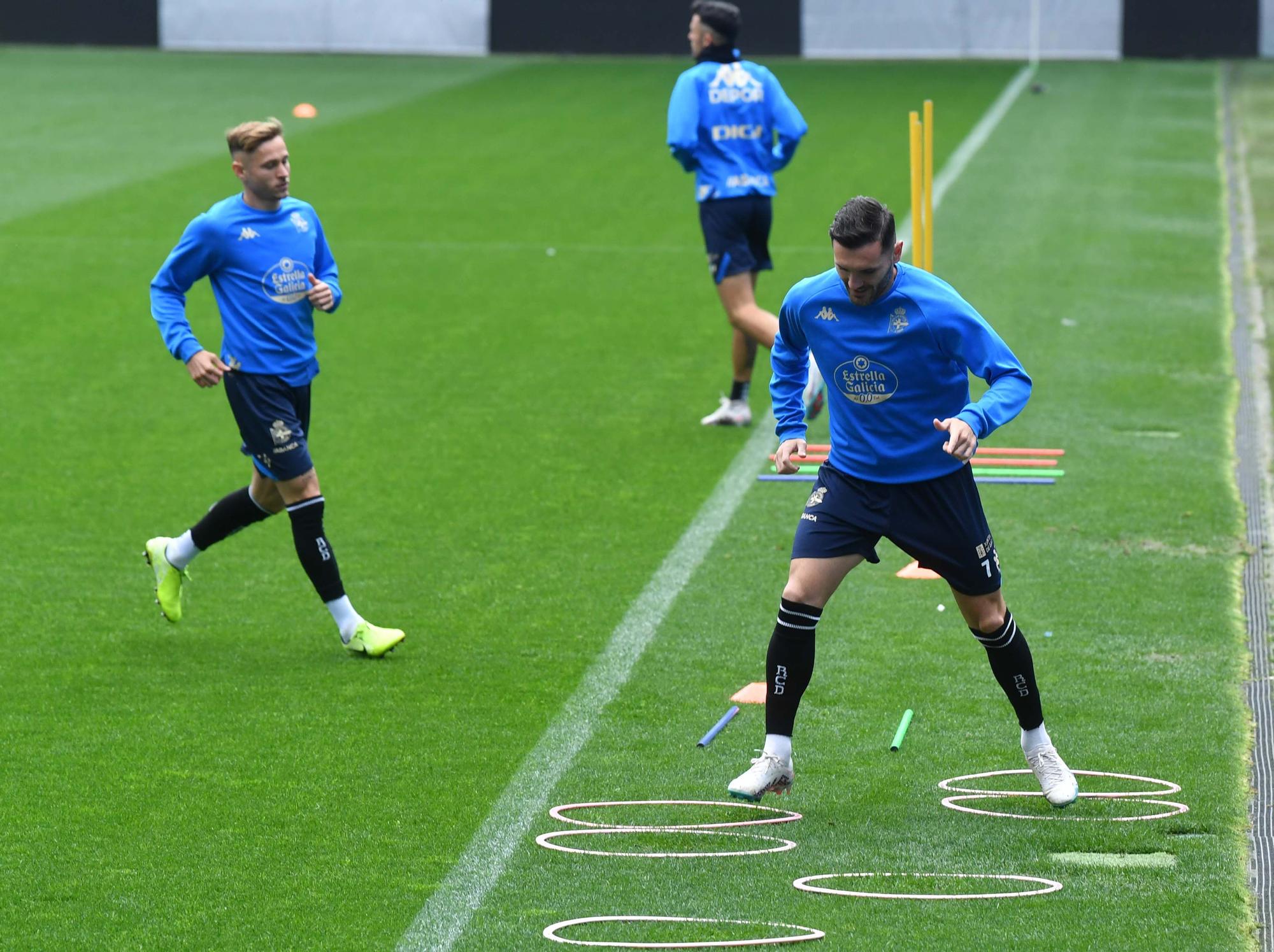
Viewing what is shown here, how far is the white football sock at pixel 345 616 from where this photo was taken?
23.6 ft

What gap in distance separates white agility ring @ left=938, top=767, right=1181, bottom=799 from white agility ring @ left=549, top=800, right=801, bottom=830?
1.89ft

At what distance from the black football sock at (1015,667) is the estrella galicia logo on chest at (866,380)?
2.59 ft

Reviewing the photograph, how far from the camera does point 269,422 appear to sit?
23.3 ft

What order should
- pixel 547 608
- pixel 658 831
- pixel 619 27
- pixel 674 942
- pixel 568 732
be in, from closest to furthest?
pixel 674 942 → pixel 658 831 → pixel 568 732 → pixel 547 608 → pixel 619 27

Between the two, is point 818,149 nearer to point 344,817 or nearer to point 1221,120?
point 1221,120

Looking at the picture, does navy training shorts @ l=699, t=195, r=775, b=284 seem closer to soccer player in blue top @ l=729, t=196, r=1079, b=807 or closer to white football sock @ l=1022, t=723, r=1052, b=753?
soccer player in blue top @ l=729, t=196, r=1079, b=807

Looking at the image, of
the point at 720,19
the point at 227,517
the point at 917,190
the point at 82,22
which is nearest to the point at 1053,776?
the point at 227,517

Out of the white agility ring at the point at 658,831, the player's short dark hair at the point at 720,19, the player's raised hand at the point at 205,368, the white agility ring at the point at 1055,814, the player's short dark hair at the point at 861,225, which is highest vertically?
the player's short dark hair at the point at 720,19

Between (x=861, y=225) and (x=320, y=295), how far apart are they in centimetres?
268

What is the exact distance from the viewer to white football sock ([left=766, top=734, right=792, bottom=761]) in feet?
18.6

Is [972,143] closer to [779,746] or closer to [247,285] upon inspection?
[247,285]

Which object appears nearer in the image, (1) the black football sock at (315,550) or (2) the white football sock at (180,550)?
(1) the black football sock at (315,550)

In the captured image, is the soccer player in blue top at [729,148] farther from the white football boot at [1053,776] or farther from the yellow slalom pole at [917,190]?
the white football boot at [1053,776]

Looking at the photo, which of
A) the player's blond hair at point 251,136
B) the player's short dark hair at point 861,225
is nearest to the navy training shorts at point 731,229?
the player's blond hair at point 251,136
